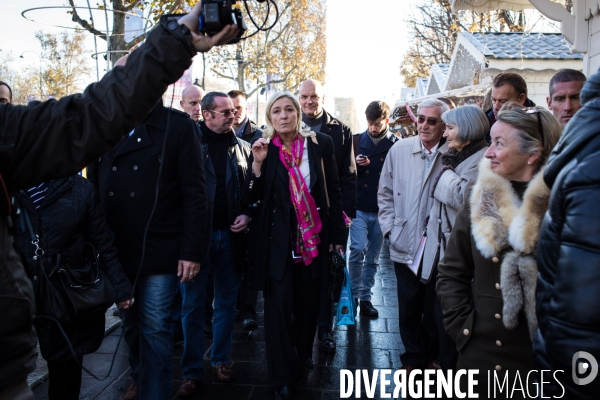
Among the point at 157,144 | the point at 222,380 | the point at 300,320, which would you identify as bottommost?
the point at 222,380

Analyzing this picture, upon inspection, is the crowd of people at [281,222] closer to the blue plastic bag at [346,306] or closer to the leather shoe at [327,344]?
the leather shoe at [327,344]

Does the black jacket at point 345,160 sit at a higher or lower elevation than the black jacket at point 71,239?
higher

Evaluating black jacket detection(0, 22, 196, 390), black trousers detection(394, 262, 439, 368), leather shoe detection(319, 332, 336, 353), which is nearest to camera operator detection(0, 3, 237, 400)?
black jacket detection(0, 22, 196, 390)

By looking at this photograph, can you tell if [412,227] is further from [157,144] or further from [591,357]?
[591,357]

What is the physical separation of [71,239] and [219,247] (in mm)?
1647

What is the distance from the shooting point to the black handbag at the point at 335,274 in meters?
4.48

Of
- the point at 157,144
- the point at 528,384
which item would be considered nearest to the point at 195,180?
the point at 157,144

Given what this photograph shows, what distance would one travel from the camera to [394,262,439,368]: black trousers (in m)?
4.38

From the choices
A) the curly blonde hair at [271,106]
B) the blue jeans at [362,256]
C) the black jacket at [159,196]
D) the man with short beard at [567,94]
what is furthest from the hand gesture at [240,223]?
the man with short beard at [567,94]

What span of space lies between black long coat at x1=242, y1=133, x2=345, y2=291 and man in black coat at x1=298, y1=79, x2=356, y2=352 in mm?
648

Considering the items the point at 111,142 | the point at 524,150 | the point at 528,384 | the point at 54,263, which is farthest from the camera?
the point at 54,263

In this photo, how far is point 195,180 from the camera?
141 inches

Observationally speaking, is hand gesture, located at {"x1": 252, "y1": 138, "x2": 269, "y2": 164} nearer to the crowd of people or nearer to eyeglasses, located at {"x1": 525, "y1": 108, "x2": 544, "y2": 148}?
the crowd of people

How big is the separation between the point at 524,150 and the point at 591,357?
4.53 ft
